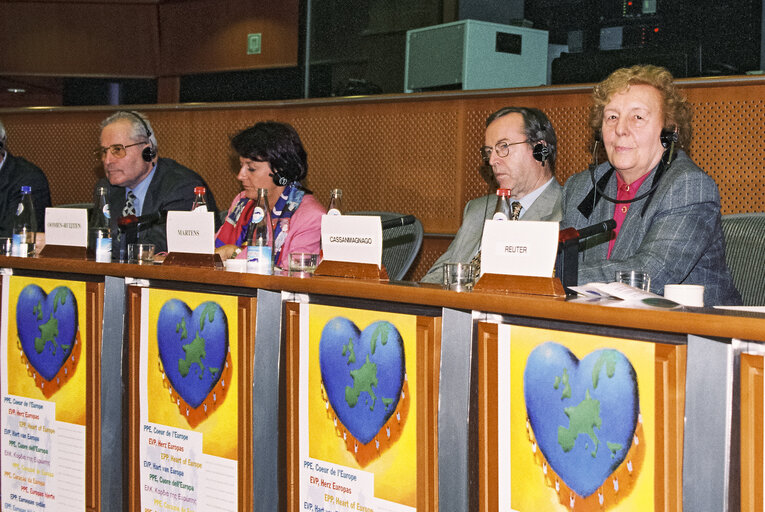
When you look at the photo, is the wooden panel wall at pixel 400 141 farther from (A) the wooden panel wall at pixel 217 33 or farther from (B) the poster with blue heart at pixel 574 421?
(B) the poster with blue heart at pixel 574 421

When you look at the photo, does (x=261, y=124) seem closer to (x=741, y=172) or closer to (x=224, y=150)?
(x=224, y=150)

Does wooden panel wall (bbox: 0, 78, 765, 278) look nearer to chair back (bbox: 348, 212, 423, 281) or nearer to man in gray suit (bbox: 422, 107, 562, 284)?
man in gray suit (bbox: 422, 107, 562, 284)

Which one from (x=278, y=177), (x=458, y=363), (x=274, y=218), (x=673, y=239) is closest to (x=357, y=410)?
(x=458, y=363)

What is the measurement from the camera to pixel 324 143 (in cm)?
376

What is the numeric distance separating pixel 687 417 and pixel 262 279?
93 centimetres

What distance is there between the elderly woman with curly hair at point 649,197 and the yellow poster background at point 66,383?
124 centimetres

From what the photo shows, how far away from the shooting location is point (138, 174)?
11.1ft

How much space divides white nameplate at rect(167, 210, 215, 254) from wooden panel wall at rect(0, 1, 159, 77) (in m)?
3.58

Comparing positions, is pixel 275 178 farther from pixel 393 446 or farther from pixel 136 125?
pixel 393 446

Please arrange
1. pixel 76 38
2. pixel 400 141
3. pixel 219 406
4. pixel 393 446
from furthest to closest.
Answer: pixel 76 38 → pixel 400 141 → pixel 219 406 → pixel 393 446

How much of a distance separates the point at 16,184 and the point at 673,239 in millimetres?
2827

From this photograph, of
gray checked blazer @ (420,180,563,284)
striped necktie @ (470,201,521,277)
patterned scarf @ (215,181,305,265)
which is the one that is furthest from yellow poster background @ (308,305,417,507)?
patterned scarf @ (215,181,305,265)

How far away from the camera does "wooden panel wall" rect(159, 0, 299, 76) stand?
518cm

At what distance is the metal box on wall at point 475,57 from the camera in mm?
3553
